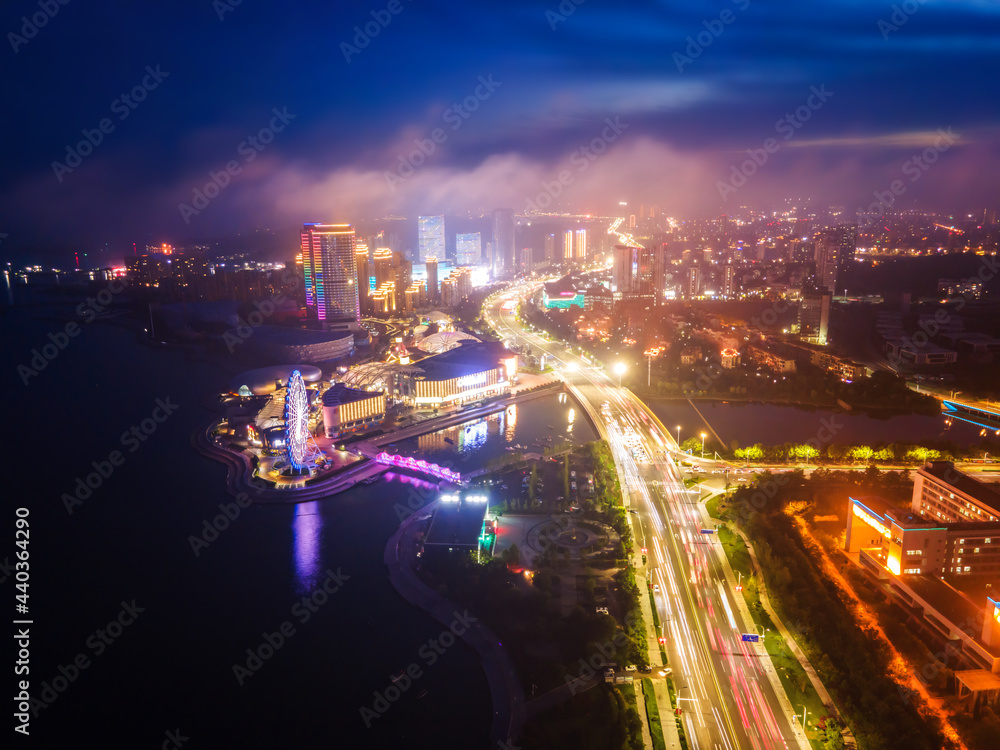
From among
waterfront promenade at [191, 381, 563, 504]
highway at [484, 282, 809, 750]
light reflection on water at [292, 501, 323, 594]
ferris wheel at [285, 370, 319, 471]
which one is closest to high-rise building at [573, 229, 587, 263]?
waterfront promenade at [191, 381, 563, 504]

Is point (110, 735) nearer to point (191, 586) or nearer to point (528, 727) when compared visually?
point (191, 586)

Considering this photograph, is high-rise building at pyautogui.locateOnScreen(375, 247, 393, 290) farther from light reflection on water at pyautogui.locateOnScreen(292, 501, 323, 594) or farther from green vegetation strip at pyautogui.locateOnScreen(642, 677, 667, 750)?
green vegetation strip at pyautogui.locateOnScreen(642, 677, 667, 750)

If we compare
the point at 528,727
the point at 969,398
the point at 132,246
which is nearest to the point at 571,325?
the point at 969,398

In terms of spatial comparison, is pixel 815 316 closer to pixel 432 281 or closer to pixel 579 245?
pixel 432 281

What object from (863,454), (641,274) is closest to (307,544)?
(863,454)

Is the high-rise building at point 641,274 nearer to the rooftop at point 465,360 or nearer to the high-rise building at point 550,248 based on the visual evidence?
the rooftop at point 465,360
